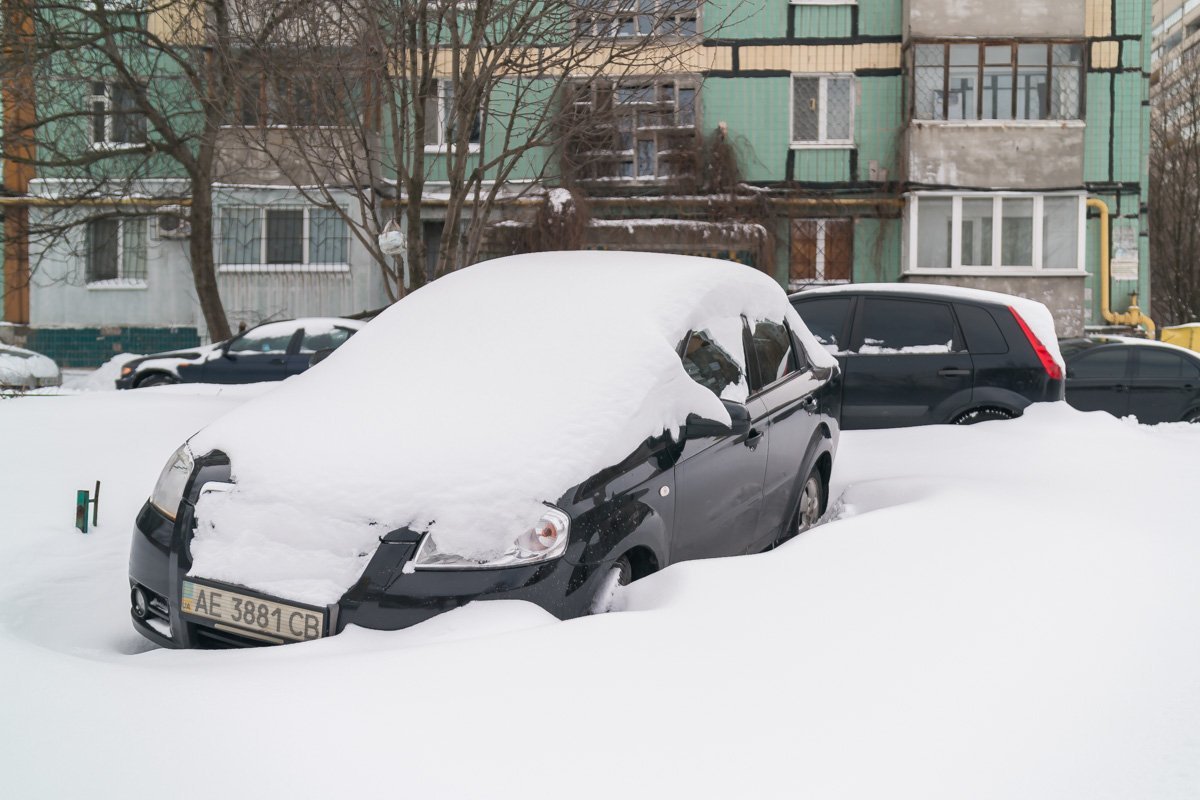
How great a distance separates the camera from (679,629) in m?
2.96

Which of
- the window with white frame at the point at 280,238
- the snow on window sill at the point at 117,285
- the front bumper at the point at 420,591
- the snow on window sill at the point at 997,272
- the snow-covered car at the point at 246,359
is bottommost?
the front bumper at the point at 420,591

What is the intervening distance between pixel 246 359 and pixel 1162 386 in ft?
37.8

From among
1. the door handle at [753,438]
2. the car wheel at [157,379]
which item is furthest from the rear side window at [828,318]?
the car wheel at [157,379]

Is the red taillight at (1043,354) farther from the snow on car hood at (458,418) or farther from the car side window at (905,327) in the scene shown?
the snow on car hood at (458,418)

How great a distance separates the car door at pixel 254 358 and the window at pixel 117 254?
892 centimetres

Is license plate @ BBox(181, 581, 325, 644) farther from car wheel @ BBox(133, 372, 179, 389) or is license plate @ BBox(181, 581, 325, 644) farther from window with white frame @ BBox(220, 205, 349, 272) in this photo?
window with white frame @ BBox(220, 205, 349, 272)

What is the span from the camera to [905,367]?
828 cm

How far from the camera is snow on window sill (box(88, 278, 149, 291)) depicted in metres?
20.9

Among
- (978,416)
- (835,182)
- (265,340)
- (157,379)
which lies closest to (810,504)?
(978,416)

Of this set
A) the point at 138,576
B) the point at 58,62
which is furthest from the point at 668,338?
the point at 58,62

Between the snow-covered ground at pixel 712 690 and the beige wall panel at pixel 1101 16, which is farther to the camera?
the beige wall panel at pixel 1101 16

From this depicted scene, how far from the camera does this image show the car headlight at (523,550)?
3.16 metres

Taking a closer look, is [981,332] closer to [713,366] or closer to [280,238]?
[713,366]

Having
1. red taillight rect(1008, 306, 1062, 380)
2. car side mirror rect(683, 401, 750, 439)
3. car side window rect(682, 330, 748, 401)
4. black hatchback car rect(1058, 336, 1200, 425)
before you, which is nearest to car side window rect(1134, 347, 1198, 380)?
black hatchback car rect(1058, 336, 1200, 425)
